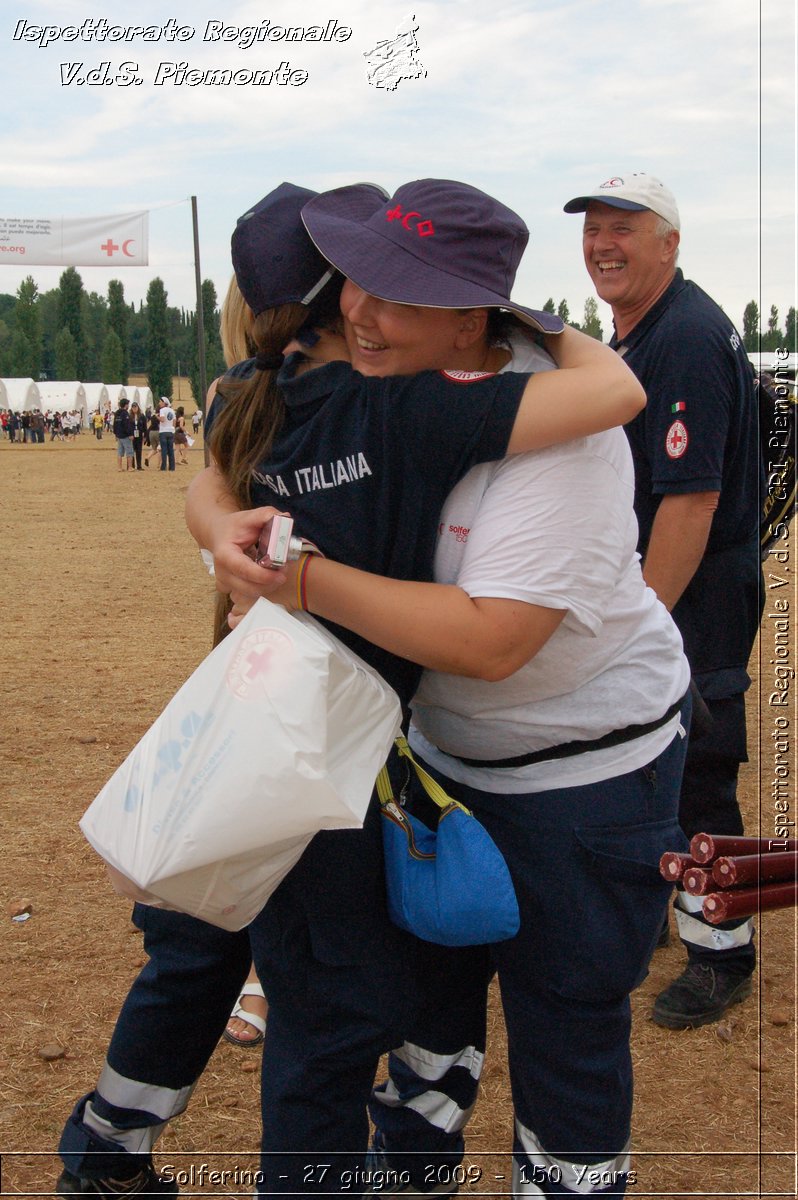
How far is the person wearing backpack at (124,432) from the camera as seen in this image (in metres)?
32.3

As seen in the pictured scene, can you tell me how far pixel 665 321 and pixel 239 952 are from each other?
7.40 feet

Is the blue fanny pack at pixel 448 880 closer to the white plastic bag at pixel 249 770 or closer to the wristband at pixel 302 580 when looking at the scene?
the white plastic bag at pixel 249 770

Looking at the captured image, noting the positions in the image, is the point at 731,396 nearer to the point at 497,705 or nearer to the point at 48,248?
the point at 497,705

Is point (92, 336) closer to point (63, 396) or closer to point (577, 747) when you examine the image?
point (63, 396)

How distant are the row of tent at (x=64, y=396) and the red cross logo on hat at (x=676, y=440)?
66.6 meters

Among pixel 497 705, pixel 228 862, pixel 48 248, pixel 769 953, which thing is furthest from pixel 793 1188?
pixel 48 248

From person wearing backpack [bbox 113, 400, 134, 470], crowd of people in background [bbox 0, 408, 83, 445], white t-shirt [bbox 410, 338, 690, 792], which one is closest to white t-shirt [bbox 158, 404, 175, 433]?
person wearing backpack [bbox 113, 400, 134, 470]

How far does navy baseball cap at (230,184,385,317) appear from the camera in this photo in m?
1.92

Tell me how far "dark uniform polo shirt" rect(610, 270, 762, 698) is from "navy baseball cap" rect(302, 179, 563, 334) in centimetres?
161

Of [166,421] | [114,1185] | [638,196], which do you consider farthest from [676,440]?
[166,421]

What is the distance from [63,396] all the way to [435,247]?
261 feet

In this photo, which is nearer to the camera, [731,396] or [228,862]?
[228,862]

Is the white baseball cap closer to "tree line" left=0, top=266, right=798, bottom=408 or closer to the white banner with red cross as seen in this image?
the white banner with red cross

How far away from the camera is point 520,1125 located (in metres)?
2.12
